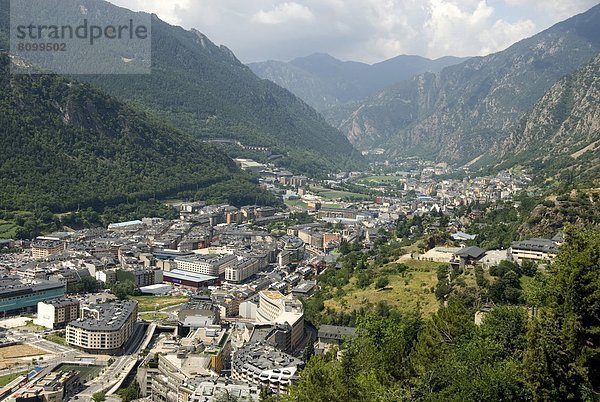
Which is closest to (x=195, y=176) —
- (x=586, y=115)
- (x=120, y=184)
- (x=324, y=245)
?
(x=120, y=184)

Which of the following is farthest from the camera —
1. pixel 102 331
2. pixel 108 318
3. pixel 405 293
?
pixel 108 318

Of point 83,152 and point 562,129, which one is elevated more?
point 562,129

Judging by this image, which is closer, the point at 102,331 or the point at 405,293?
the point at 405,293

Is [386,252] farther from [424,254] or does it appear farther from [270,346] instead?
[270,346]

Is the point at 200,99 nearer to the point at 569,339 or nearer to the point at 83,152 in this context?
the point at 83,152

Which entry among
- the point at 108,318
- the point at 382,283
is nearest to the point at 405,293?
the point at 382,283

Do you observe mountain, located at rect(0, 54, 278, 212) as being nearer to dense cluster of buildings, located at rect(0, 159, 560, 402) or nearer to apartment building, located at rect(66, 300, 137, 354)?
dense cluster of buildings, located at rect(0, 159, 560, 402)
